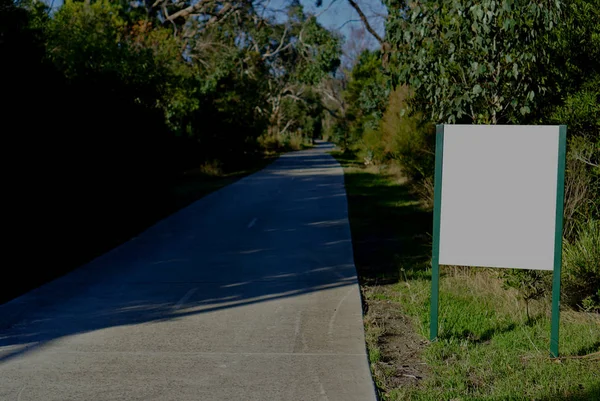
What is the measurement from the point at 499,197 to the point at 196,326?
342 cm

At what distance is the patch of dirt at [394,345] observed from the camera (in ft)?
20.1

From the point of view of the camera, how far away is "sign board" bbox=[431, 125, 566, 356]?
6.71 m

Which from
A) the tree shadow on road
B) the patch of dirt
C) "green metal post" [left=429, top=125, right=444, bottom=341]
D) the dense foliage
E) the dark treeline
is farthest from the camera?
the dark treeline

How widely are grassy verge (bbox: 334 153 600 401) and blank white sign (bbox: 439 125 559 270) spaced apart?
0.84 m

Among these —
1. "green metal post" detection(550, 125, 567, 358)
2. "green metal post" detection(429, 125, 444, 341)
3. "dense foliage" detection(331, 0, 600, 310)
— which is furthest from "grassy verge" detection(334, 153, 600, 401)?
"dense foliage" detection(331, 0, 600, 310)

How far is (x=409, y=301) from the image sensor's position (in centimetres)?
891

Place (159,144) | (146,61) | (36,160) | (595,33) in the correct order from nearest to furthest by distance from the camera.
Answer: (595,33), (36,160), (159,144), (146,61)

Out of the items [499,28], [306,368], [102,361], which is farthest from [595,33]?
[102,361]

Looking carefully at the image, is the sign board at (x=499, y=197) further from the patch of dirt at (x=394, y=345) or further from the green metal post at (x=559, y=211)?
the patch of dirt at (x=394, y=345)

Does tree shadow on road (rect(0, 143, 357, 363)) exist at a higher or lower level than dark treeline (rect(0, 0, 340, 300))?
lower

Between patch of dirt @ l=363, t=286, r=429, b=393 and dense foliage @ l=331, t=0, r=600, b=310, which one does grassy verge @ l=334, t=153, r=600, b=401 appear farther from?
dense foliage @ l=331, t=0, r=600, b=310

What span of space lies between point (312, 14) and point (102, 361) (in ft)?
108

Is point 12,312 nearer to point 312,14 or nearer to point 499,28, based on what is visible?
point 499,28

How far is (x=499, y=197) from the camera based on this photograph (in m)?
6.92
